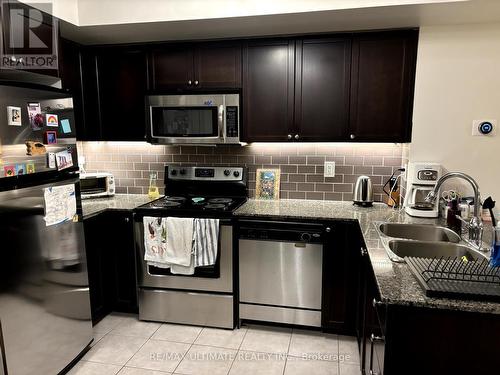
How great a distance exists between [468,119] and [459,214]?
758 mm

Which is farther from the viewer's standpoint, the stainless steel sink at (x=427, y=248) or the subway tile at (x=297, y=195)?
the subway tile at (x=297, y=195)

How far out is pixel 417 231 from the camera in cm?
230

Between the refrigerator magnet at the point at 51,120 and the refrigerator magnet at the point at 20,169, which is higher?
the refrigerator magnet at the point at 51,120

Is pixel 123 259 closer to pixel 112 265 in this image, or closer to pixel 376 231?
pixel 112 265

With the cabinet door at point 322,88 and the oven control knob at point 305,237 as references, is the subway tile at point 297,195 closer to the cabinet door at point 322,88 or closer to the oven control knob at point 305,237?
the cabinet door at point 322,88

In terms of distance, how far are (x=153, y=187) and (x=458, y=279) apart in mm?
2588

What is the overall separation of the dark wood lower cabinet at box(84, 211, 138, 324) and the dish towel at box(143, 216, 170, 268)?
182 mm

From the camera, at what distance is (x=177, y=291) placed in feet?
9.12

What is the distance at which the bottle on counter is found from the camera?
2213mm

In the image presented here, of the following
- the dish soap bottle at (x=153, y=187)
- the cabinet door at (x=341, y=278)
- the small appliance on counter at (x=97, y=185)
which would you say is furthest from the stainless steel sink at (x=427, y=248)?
the small appliance on counter at (x=97, y=185)

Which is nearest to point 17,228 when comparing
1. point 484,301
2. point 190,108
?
point 190,108

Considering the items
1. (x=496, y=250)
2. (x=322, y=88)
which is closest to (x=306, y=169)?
(x=322, y=88)

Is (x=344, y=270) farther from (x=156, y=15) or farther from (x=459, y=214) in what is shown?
(x=156, y=15)

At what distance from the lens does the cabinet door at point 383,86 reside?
8.47 feet
